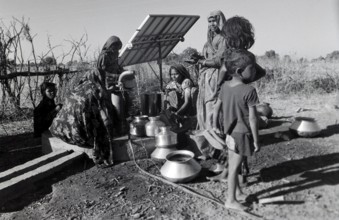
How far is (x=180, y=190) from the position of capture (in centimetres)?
353

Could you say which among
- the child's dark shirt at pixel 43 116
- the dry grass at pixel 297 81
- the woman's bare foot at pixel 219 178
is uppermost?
the dry grass at pixel 297 81

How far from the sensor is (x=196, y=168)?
12.1ft

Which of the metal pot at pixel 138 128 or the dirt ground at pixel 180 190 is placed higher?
the metal pot at pixel 138 128

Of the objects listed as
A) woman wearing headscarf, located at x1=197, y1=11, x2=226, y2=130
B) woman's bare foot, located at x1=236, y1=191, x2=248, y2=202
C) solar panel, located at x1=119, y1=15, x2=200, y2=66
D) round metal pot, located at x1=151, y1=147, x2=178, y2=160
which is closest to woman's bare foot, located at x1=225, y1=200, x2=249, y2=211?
woman's bare foot, located at x1=236, y1=191, x2=248, y2=202

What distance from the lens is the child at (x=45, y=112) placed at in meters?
5.09

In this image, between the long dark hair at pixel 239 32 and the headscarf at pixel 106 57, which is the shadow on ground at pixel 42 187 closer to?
the headscarf at pixel 106 57

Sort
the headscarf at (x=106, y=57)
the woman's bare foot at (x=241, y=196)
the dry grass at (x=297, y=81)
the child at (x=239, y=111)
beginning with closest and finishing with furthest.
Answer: the child at (x=239, y=111), the woman's bare foot at (x=241, y=196), the headscarf at (x=106, y=57), the dry grass at (x=297, y=81)

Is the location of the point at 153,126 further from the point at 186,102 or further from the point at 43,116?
the point at 43,116

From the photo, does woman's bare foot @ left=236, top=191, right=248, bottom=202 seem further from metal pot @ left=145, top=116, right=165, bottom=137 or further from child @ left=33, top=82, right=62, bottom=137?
child @ left=33, top=82, right=62, bottom=137

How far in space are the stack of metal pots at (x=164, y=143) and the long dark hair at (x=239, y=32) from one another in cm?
175

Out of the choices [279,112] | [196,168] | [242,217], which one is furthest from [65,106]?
[279,112]

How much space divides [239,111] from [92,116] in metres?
2.33

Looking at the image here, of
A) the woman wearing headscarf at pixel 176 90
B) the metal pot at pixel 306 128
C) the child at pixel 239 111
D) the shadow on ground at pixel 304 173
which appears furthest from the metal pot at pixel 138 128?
the metal pot at pixel 306 128

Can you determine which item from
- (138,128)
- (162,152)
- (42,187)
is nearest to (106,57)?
(138,128)
